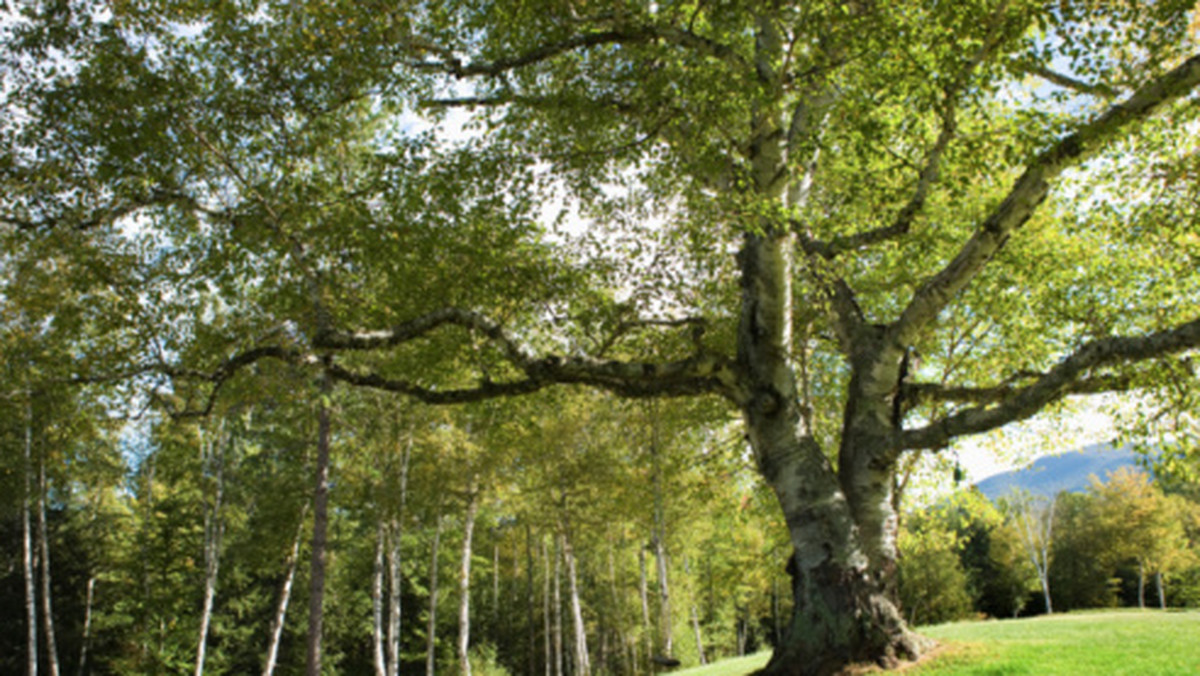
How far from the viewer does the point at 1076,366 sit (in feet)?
20.8

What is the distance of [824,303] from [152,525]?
2868cm

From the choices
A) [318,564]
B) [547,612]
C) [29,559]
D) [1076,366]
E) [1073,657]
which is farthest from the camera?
[547,612]

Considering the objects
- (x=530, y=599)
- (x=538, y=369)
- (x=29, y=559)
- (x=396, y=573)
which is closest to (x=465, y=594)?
(x=396, y=573)

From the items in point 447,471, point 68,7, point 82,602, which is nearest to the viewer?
point 68,7

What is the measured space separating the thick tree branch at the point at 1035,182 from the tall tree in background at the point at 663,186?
37 millimetres

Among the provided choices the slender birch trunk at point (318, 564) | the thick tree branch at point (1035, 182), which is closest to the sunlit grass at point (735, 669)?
the thick tree branch at point (1035, 182)

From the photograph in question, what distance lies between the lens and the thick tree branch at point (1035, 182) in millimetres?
5492

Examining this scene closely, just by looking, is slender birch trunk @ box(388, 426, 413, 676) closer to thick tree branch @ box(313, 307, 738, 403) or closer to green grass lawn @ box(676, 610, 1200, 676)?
thick tree branch @ box(313, 307, 738, 403)

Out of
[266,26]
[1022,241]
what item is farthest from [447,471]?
[1022,241]

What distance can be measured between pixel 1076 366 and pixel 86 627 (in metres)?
36.9

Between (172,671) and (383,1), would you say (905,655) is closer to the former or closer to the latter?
(383,1)

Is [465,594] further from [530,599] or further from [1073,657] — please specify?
[1073,657]

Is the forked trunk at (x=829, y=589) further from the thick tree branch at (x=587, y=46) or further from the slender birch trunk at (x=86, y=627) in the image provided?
the slender birch trunk at (x=86, y=627)

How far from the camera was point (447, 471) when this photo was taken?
2070 cm
